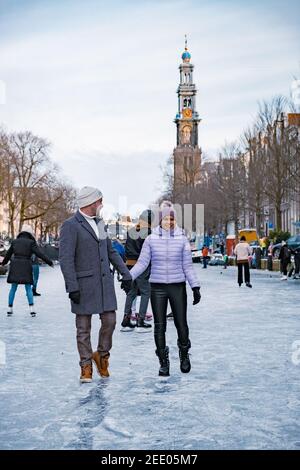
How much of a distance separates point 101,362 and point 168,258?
A: 1224 millimetres

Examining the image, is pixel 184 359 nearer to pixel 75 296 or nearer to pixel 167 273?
pixel 167 273

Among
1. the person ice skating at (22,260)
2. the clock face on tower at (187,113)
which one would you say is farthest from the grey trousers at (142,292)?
the clock face on tower at (187,113)

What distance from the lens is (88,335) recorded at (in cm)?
765

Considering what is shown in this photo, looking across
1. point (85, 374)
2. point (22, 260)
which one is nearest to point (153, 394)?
point (85, 374)

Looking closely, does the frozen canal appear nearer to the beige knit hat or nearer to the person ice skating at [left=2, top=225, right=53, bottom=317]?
the beige knit hat

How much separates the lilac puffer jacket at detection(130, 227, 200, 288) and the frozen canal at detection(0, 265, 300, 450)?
997mm

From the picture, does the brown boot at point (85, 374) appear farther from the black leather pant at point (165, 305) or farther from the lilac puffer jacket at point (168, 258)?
the lilac puffer jacket at point (168, 258)

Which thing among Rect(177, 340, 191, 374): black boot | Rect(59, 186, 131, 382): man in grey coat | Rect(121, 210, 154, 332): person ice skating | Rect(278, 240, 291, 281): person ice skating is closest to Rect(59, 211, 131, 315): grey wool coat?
Rect(59, 186, 131, 382): man in grey coat

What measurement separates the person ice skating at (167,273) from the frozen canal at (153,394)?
485 millimetres

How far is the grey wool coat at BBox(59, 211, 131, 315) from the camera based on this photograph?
7426 millimetres

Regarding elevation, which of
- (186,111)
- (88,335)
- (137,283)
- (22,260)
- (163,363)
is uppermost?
(186,111)

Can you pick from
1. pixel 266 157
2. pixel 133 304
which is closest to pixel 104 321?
pixel 133 304

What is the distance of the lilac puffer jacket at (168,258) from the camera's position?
7965 millimetres

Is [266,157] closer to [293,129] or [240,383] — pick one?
[293,129]
